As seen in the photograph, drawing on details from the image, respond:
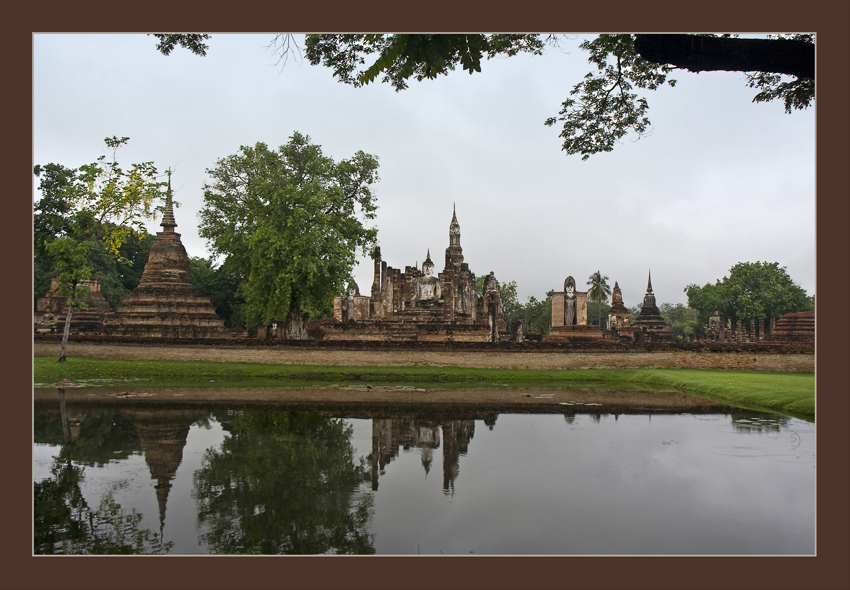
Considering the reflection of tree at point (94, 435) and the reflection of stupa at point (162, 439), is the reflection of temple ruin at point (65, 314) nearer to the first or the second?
the reflection of tree at point (94, 435)

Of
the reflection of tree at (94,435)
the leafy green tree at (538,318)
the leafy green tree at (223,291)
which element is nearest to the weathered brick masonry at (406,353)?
the reflection of tree at (94,435)

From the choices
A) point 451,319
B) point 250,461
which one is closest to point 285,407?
point 250,461

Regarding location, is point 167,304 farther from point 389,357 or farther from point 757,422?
point 757,422

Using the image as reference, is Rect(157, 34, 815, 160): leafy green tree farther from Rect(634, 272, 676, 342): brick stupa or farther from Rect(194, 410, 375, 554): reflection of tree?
Rect(634, 272, 676, 342): brick stupa

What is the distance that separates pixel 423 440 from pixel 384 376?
10.6 metres

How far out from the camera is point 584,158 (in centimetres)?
977

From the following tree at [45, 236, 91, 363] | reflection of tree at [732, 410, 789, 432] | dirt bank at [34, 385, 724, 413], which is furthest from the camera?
tree at [45, 236, 91, 363]

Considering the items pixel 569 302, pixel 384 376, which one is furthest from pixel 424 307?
pixel 384 376

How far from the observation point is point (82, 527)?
19.1 ft

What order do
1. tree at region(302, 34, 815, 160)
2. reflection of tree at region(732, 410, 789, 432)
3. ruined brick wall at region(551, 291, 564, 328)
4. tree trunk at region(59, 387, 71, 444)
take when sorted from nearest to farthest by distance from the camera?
1. tree at region(302, 34, 815, 160)
2. tree trunk at region(59, 387, 71, 444)
3. reflection of tree at region(732, 410, 789, 432)
4. ruined brick wall at region(551, 291, 564, 328)

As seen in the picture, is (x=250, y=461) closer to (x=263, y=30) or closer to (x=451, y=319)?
(x=263, y=30)

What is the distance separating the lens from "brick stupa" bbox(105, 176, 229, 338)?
90.4 ft

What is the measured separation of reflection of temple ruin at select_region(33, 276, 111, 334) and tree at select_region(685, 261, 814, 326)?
49.4 meters

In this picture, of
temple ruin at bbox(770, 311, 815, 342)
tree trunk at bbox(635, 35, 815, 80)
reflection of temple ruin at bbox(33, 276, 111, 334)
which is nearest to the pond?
tree trunk at bbox(635, 35, 815, 80)
